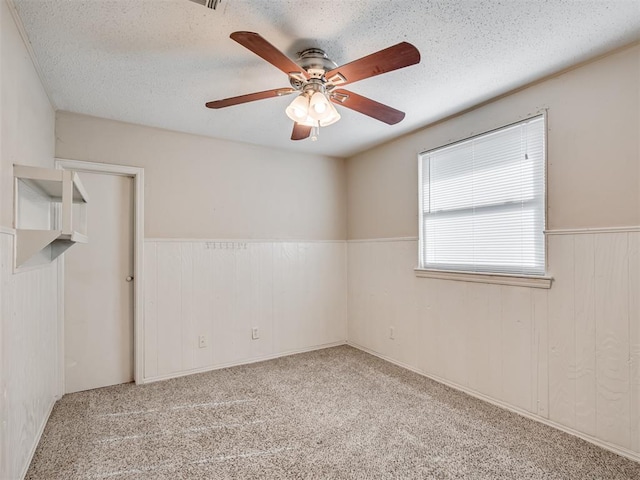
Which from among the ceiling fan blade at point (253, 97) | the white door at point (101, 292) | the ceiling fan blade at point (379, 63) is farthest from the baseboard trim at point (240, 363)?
the ceiling fan blade at point (379, 63)

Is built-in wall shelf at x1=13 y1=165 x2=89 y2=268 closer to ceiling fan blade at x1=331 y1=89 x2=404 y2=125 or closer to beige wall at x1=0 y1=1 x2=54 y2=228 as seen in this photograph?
beige wall at x1=0 y1=1 x2=54 y2=228

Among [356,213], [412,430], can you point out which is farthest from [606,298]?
[356,213]

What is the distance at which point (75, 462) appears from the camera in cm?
200

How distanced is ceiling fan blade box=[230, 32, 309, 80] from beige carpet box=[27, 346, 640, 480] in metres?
2.12

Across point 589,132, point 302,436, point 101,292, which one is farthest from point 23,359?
point 589,132

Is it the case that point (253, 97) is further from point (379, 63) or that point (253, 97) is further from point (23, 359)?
point (23, 359)

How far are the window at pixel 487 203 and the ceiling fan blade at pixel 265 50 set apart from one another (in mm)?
1694

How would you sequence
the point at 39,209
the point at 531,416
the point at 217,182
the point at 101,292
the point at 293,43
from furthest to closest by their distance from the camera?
the point at 217,182 < the point at 101,292 < the point at 531,416 < the point at 39,209 < the point at 293,43

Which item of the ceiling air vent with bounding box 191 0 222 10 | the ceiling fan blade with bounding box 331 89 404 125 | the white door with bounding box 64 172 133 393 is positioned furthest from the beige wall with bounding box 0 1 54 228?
the ceiling fan blade with bounding box 331 89 404 125

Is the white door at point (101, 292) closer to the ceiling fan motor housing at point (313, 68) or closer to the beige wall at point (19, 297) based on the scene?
the beige wall at point (19, 297)

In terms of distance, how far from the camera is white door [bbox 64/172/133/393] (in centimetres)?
297

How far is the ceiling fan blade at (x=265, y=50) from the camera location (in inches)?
55.7

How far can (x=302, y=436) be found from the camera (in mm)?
2252

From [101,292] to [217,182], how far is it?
146 centimetres
